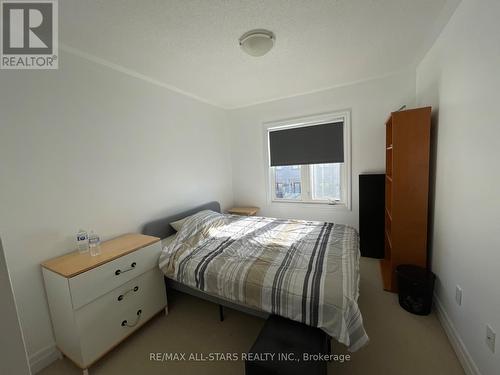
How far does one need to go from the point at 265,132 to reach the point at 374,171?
190 cm

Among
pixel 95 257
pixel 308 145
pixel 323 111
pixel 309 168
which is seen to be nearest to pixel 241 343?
pixel 95 257

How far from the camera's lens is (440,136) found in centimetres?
192

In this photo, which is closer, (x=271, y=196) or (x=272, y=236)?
(x=272, y=236)

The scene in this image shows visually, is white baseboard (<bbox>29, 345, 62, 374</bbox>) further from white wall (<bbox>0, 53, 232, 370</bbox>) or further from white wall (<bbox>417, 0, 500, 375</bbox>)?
white wall (<bbox>417, 0, 500, 375</bbox>)

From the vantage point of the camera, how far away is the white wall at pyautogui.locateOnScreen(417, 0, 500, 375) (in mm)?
1192

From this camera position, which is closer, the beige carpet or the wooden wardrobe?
the beige carpet

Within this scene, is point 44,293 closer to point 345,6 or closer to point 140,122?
point 140,122

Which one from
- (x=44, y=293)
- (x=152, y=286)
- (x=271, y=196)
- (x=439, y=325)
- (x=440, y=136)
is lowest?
(x=439, y=325)

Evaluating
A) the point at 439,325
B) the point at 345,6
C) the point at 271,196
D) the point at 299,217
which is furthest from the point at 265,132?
the point at 439,325

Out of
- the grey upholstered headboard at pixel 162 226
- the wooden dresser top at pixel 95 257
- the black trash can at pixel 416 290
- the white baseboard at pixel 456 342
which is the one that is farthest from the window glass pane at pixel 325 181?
the wooden dresser top at pixel 95 257

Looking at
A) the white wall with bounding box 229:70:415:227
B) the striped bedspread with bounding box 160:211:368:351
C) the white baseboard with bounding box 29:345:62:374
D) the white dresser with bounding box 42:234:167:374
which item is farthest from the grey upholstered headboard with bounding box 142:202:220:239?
the white wall with bounding box 229:70:415:227

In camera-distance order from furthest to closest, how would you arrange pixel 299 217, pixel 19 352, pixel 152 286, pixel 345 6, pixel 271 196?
pixel 271 196, pixel 299 217, pixel 152 286, pixel 345 6, pixel 19 352

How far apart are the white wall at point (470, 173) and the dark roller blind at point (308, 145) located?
136 centimetres

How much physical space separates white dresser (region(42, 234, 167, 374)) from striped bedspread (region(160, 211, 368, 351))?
0.28m
